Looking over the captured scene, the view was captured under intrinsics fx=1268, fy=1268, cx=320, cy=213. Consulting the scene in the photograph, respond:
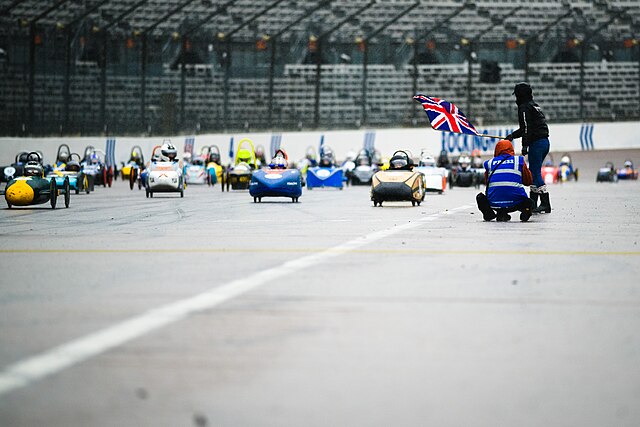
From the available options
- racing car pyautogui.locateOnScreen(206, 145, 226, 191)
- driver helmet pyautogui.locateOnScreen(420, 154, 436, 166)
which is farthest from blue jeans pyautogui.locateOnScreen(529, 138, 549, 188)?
racing car pyautogui.locateOnScreen(206, 145, 226, 191)

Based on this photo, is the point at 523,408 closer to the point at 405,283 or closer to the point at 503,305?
the point at 503,305

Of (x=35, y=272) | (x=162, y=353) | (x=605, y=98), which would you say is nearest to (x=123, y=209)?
(x=35, y=272)

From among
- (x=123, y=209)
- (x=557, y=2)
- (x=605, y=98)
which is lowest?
(x=123, y=209)

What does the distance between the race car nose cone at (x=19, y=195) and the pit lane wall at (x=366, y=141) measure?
86.4 ft

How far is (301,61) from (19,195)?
39424 millimetres

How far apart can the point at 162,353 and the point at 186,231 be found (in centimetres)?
911

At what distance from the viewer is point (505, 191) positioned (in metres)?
16.6

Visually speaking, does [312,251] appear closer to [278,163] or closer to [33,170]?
[33,170]

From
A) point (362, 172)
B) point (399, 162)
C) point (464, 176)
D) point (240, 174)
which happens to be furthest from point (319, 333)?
point (362, 172)

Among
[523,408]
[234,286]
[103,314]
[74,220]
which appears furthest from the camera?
[74,220]

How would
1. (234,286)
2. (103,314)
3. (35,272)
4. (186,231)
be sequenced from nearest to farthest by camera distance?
(103,314), (234,286), (35,272), (186,231)

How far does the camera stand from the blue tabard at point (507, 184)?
16.5 metres

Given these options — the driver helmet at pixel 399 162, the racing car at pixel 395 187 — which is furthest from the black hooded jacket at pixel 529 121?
the driver helmet at pixel 399 162

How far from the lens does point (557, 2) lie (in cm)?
6544
